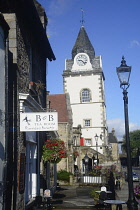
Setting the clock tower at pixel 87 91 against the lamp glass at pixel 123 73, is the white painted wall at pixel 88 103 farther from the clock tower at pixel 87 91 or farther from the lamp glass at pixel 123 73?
the lamp glass at pixel 123 73

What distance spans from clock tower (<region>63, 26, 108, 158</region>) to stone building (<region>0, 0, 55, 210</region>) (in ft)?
113

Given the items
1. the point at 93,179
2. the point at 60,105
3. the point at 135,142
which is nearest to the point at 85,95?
the point at 60,105

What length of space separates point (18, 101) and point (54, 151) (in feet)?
9.93

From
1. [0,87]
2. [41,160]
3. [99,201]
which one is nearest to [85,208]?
[99,201]

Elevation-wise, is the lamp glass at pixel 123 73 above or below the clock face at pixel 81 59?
below

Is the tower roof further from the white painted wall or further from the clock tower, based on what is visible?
the white painted wall

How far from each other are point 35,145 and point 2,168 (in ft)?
12.9

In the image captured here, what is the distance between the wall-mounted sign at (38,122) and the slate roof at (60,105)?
21.8 metres

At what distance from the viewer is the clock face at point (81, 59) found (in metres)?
49.2

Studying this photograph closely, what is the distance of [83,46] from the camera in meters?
50.6

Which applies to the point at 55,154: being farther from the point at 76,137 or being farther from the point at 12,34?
the point at 76,137

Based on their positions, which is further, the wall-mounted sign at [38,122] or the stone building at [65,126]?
the stone building at [65,126]

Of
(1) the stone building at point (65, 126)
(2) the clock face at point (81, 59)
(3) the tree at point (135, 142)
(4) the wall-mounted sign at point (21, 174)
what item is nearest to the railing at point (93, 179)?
(1) the stone building at point (65, 126)

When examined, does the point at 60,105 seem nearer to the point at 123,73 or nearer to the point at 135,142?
the point at 123,73
